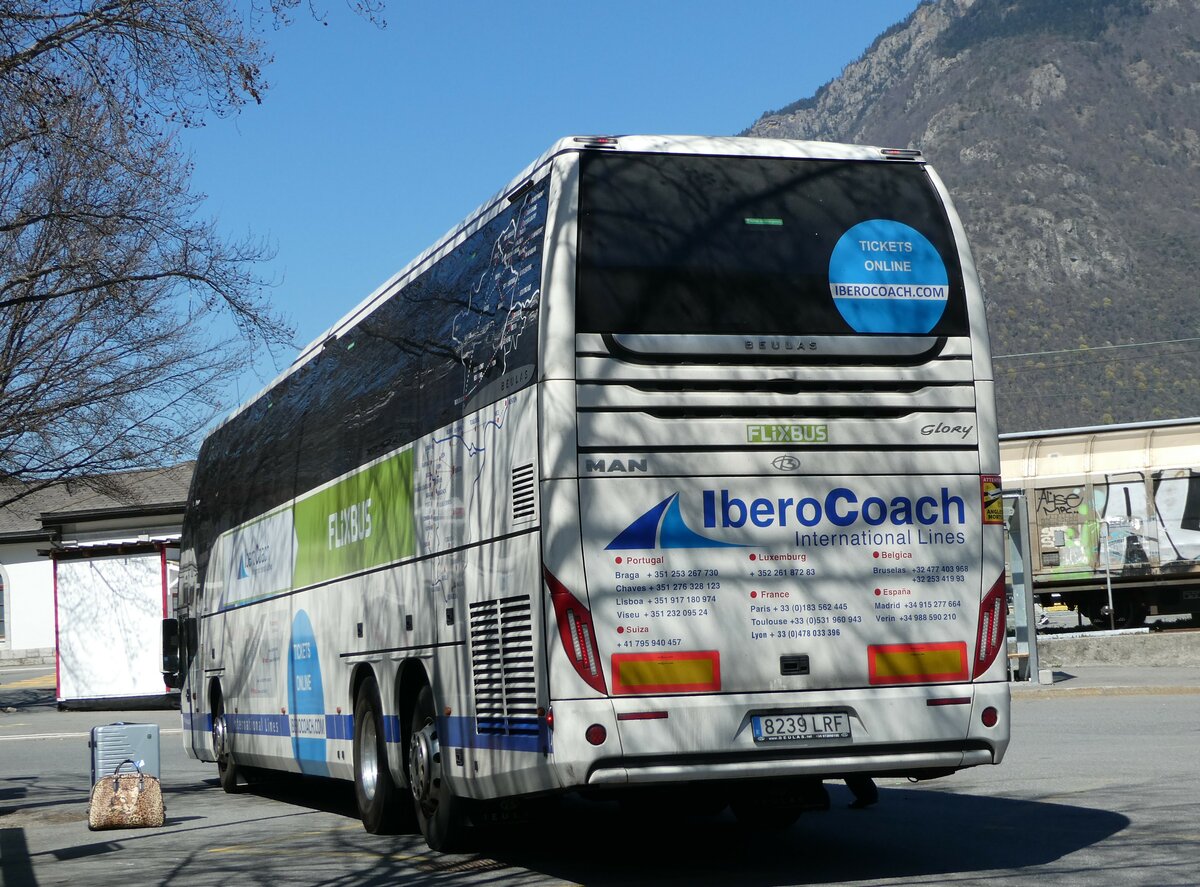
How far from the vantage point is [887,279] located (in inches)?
357

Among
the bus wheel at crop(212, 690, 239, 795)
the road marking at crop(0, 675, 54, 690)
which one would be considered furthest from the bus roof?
the road marking at crop(0, 675, 54, 690)

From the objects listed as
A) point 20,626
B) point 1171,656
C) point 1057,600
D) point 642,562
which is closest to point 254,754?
point 642,562

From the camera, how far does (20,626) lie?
59344 millimetres

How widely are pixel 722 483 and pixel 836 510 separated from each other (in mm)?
653

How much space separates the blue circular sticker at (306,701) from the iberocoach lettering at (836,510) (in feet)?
18.0

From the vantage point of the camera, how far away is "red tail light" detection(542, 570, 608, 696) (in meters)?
8.32

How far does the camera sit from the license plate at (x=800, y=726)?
8.53 metres

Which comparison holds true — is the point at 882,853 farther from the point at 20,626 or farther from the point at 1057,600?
the point at 20,626

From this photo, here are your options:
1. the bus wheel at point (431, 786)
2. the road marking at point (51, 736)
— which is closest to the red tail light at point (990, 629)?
the bus wheel at point (431, 786)

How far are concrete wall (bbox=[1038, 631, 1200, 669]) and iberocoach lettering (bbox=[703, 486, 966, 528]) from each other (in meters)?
19.7

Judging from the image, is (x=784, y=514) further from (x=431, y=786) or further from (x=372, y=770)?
(x=372, y=770)

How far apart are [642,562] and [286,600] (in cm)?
655

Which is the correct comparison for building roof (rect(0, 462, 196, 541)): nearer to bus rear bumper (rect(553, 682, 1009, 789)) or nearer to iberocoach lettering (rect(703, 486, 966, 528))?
iberocoach lettering (rect(703, 486, 966, 528))

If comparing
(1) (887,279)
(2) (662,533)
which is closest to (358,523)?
(2) (662,533)
